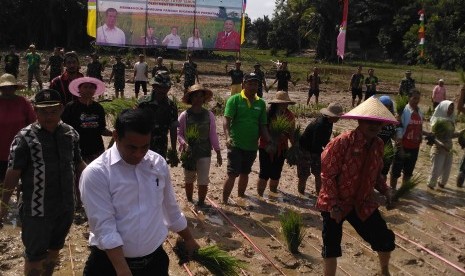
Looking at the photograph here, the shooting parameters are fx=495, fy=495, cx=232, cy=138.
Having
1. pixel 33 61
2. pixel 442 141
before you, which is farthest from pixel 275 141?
pixel 33 61

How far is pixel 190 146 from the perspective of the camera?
212 inches

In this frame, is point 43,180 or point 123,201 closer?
point 123,201

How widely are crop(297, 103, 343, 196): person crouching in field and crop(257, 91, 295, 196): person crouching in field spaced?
0.74 feet

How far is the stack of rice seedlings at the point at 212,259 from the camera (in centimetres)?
269

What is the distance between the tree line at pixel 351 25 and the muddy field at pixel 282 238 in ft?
104

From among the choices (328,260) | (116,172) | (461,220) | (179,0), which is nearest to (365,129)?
(328,260)

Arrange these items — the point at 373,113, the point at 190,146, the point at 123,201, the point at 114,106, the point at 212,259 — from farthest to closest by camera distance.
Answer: the point at 114,106 < the point at 190,146 < the point at 373,113 < the point at 212,259 < the point at 123,201

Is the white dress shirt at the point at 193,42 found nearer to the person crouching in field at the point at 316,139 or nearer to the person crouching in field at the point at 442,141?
the person crouching in field at the point at 442,141

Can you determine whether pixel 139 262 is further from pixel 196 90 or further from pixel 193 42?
pixel 193 42

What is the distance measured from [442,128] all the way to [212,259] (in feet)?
17.3

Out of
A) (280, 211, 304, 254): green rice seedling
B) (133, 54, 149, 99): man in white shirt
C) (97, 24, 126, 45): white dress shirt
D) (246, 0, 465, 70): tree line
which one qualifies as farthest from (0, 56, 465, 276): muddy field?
(246, 0, 465, 70): tree line

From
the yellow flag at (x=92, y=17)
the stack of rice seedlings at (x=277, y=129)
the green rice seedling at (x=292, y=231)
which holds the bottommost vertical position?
the green rice seedling at (x=292, y=231)

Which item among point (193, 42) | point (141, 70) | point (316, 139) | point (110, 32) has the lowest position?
point (316, 139)

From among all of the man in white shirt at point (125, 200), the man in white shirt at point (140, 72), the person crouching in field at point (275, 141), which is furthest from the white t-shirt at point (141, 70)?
the man in white shirt at point (125, 200)
